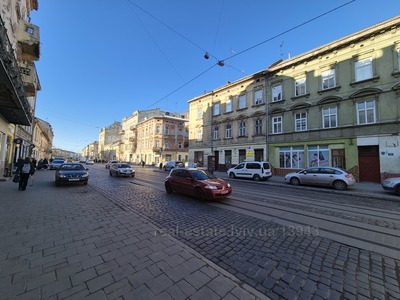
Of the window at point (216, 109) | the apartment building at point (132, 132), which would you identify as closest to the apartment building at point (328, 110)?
the window at point (216, 109)

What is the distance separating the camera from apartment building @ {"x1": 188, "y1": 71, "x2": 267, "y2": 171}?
74.2 feet

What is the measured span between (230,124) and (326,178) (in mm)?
14853

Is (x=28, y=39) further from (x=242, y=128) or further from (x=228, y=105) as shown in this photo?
(x=242, y=128)

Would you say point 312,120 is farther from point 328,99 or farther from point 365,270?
point 365,270

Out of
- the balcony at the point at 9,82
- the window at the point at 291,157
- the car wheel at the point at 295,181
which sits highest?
the balcony at the point at 9,82

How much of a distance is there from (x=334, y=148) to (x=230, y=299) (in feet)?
60.8

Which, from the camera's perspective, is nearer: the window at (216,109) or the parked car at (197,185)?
the parked car at (197,185)

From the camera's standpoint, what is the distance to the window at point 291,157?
1875 centimetres

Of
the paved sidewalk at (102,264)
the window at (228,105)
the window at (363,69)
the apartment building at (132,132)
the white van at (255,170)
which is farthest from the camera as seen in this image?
the apartment building at (132,132)

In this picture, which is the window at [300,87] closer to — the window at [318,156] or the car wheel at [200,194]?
the window at [318,156]

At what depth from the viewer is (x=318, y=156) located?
692 inches

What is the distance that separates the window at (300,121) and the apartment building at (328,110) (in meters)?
0.09

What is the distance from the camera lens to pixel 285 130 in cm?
2000

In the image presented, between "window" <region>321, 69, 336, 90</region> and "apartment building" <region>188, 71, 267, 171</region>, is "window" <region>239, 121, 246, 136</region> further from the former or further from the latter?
"window" <region>321, 69, 336, 90</region>
